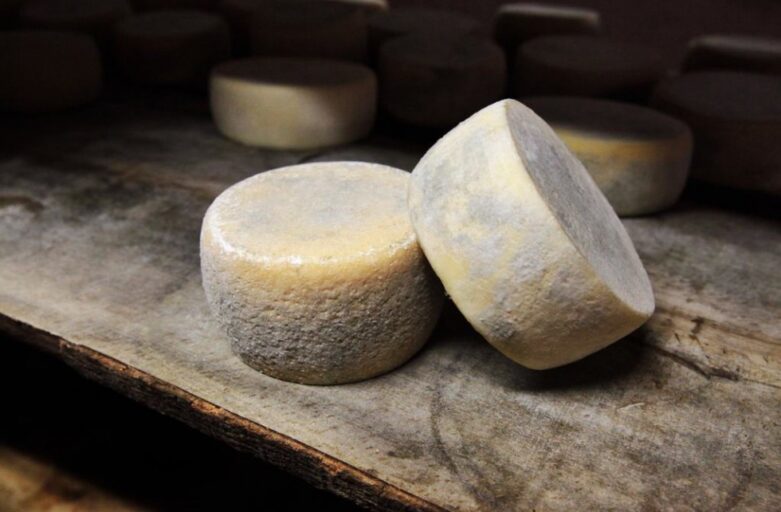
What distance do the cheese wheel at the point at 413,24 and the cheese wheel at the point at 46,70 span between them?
116 cm

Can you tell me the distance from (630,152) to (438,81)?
0.81 meters

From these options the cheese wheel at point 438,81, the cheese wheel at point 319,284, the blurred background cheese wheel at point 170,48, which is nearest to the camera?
the cheese wheel at point 319,284

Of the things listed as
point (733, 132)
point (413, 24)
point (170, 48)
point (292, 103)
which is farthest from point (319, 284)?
point (413, 24)

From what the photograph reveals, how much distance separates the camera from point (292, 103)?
2463mm

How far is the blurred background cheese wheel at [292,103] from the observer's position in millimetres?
2469

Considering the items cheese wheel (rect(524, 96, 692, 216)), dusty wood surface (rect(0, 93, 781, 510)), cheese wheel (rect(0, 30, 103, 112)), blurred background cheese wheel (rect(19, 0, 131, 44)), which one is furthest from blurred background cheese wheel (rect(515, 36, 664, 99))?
blurred background cheese wheel (rect(19, 0, 131, 44))

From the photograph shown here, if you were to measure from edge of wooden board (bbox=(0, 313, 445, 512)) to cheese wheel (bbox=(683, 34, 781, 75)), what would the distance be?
8.53 ft

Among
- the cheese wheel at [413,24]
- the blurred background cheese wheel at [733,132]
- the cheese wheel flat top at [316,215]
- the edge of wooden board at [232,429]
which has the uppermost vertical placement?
the cheese wheel flat top at [316,215]

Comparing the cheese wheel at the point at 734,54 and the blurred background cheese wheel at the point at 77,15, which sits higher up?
the blurred background cheese wheel at the point at 77,15

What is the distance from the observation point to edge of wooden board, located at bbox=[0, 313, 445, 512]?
4.13 feet

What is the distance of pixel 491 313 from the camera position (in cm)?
131

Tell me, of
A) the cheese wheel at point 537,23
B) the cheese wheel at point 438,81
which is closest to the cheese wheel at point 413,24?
the cheese wheel at point 537,23

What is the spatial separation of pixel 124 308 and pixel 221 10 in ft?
7.64

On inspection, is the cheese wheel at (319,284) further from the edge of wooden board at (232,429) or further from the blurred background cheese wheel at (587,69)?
the blurred background cheese wheel at (587,69)
